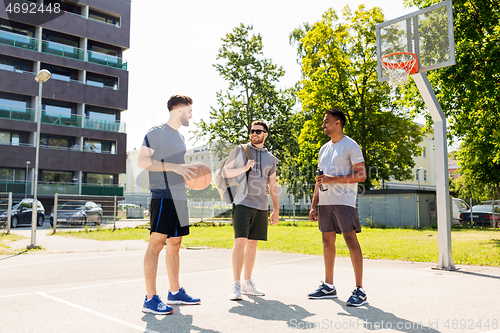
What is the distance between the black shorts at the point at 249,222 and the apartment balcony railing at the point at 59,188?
107ft

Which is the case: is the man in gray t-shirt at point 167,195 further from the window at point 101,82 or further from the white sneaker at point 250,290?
the window at point 101,82

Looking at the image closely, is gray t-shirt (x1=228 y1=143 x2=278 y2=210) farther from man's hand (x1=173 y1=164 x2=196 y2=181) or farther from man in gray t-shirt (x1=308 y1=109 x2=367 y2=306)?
man's hand (x1=173 y1=164 x2=196 y2=181)

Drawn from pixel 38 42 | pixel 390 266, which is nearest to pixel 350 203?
pixel 390 266

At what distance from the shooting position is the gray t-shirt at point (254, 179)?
199 inches

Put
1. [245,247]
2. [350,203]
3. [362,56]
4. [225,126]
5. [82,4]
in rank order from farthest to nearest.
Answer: [82,4]
[225,126]
[362,56]
[245,247]
[350,203]

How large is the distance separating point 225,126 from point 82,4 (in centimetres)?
1766

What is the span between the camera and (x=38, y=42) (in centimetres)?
3400

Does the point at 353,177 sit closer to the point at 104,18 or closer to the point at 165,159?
the point at 165,159

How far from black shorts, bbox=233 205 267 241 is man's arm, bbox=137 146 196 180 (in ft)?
3.54

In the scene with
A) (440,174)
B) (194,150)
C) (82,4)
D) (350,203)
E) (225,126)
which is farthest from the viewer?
(194,150)

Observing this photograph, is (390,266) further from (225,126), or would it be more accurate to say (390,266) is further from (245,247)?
(225,126)

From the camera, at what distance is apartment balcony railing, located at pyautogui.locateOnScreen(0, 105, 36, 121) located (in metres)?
32.3

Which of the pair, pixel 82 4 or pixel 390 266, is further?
pixel 82 4

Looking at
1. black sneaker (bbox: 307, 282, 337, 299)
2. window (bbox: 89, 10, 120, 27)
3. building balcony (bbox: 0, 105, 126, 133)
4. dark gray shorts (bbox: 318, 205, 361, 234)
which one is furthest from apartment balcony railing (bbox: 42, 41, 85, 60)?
black sneaker (bbox: 307, 282, 337, 299)
